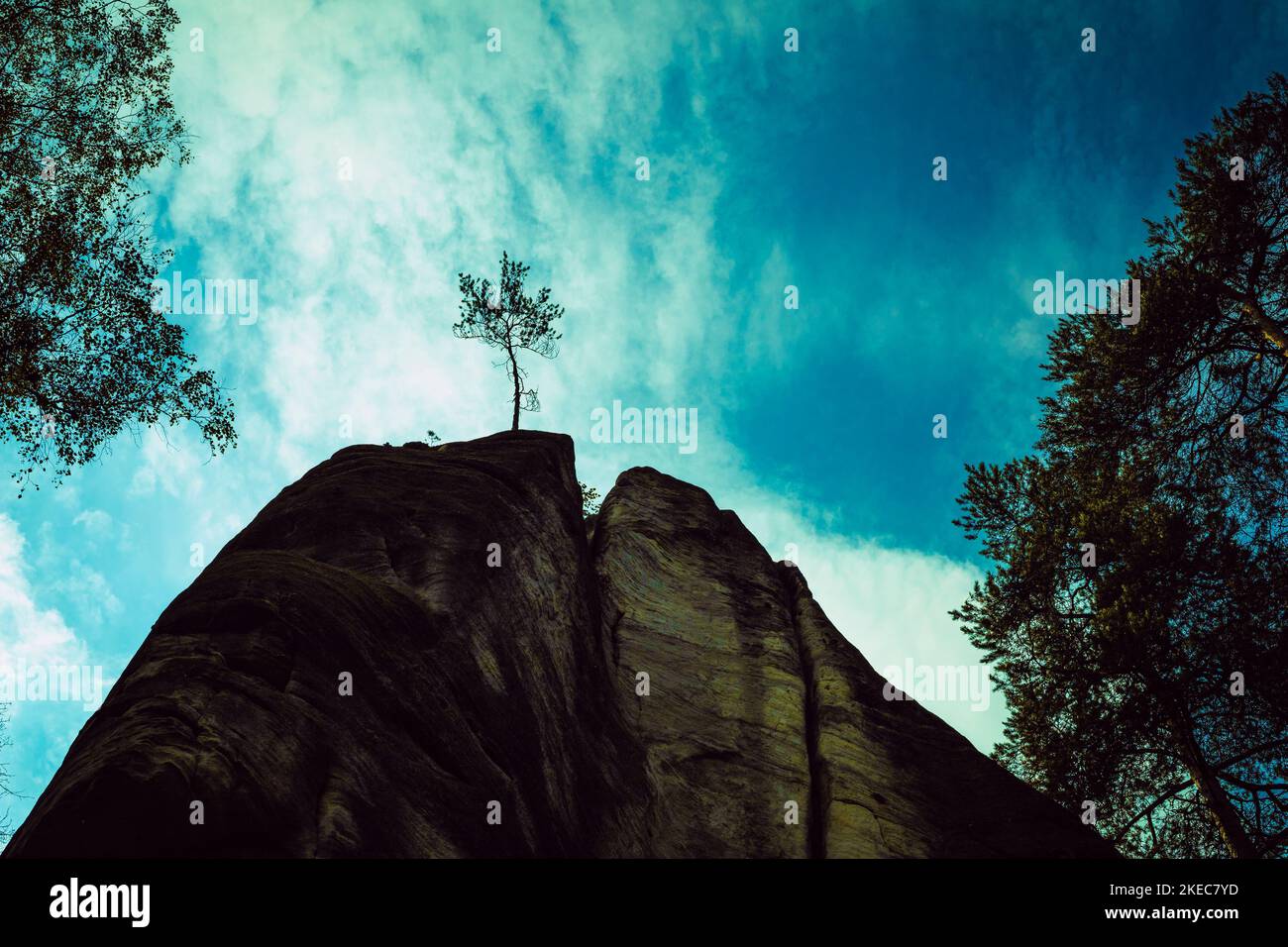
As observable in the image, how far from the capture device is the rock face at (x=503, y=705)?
8.91 metres

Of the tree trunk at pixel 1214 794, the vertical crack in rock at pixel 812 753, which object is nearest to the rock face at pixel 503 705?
the vertical crack in rock at pixel 812 753

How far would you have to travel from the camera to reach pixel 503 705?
43.5 ft

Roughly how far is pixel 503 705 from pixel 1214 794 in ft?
61.2

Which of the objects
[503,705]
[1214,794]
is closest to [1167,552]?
[1214,794]

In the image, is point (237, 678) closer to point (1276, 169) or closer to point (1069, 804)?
point (1069, 804)

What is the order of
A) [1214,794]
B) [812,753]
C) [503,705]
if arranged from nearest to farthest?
[503,705] → [812,753] → [1214,794]

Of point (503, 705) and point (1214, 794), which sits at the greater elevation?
point (503, 705)

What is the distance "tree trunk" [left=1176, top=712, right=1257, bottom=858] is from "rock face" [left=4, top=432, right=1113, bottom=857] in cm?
734

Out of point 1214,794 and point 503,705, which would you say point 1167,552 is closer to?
point 1214,794

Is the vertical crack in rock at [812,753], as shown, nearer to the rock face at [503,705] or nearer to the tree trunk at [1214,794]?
the rock face at [503,705]

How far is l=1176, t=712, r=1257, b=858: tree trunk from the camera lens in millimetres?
21125

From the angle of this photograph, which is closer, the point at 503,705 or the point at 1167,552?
the point at 503,705
